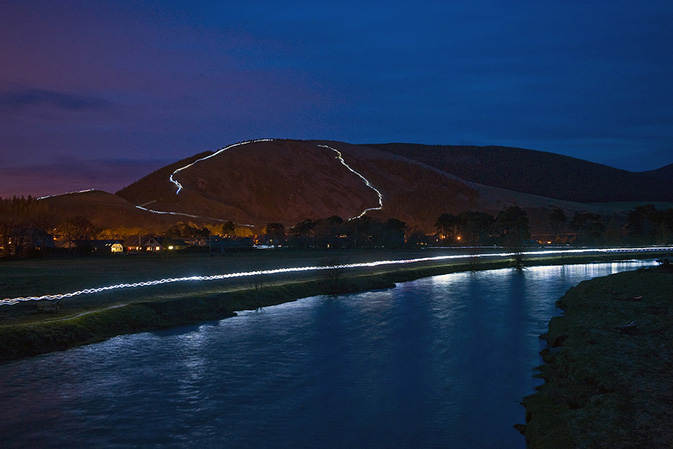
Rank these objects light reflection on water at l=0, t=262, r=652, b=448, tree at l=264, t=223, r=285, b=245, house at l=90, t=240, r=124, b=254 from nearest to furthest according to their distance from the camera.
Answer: light reflection on water at l=0, t=262, r=652, b=448 → house at l=90, t=240, r=124, b=254 → tree at l=264, t=223, r=285, b=245

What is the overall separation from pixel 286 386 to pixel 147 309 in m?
13.0

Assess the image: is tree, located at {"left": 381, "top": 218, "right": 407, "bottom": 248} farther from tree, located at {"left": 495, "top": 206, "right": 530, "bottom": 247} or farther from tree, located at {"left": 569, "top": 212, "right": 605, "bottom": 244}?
tree, located at {"left": 569, "top": 212, "right": 605, "bottom": 244}

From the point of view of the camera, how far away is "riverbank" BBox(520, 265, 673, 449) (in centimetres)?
1111

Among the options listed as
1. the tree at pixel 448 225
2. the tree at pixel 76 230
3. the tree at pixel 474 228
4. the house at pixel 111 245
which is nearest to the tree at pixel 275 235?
the house at pixel 111 245

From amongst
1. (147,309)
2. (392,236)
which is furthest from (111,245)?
(147,309)

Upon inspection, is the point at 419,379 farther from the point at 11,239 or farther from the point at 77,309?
the point at 11,239

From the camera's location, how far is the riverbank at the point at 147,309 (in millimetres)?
22156

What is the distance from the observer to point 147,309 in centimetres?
2853

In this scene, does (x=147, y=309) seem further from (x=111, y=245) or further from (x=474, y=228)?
(x=474, y=228)

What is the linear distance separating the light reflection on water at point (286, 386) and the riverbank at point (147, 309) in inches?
40.3

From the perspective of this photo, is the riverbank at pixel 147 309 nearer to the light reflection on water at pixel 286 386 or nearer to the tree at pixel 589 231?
the light reflection on water at pixel 286 386

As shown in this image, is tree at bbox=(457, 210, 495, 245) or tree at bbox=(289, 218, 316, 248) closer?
tree at bbox=(289, 218, 316, 248)

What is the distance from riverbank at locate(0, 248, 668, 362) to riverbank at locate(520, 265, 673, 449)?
1770 centimetres

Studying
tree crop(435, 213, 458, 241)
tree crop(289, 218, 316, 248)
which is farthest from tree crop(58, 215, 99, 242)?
tree crop(435, 213, 458, 241)
